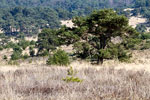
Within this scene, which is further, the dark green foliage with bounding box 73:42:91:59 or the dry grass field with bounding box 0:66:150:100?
the dark green foliage with bounding box 73:42:91:59

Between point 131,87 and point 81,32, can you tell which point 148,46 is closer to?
point 81,32

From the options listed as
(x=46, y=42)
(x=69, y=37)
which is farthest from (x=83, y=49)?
(x=46, y=42)

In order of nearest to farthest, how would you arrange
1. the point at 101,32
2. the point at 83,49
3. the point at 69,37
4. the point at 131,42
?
the point at 131,42 → the point at 69,37 → the point at 83,49 → the point at 101,32

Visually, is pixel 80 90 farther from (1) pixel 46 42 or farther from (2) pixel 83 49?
(1) pixel 46 42

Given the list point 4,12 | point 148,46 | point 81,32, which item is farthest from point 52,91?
point 4,12

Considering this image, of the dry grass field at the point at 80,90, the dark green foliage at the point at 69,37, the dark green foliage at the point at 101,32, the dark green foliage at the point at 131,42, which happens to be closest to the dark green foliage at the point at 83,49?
the dark green foliage at the point at 101,32

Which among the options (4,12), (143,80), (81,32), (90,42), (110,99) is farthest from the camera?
(4,12)

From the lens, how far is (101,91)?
13.4ft

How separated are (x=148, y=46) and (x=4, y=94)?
32442 millimetres

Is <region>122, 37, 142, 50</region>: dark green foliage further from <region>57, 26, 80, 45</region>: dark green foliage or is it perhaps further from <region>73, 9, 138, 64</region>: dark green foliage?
<region>57, 26, 80, 45</region>: dark green foliage

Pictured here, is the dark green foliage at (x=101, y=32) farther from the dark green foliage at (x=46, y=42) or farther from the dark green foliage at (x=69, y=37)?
the dark green foliage at (x=46, y=42)

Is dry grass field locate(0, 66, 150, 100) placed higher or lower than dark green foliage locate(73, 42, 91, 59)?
higher

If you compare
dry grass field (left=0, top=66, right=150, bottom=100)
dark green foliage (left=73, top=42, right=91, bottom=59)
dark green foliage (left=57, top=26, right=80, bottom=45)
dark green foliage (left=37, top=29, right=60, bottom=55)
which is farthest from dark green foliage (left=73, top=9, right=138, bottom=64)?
dark green foliage (left=37, top=29, right=60, bottom=55)

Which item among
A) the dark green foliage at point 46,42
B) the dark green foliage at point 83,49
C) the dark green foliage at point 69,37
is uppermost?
the dark green foliage at point 69,37
